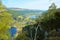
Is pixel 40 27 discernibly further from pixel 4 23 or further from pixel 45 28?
pixel 4 23

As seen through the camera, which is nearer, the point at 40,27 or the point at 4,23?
the point at 40,27

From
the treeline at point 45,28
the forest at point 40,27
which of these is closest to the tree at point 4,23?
the forest at point 40,27

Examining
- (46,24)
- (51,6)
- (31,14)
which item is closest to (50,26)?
(46,24)

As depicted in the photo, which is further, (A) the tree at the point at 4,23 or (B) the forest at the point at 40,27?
(A) the tree at the point at 4,23

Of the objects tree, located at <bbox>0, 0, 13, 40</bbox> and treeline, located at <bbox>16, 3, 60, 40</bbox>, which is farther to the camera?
tree, located at <bbox>0, 0, 13, 40</bbox>

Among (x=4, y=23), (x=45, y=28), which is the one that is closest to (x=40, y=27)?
(x=45, y=28)

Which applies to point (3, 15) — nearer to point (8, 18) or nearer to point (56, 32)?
point (8, 18)

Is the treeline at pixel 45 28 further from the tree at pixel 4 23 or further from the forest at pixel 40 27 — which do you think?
the tree at pixel 4 23

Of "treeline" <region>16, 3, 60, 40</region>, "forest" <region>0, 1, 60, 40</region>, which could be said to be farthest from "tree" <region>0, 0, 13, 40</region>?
"treeline" <region>16, 3, 60, 40</region>

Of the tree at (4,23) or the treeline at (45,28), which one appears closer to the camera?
the treeline at (45,28)

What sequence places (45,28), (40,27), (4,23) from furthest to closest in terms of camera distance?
(4,23)
(40,27)
(45,28)

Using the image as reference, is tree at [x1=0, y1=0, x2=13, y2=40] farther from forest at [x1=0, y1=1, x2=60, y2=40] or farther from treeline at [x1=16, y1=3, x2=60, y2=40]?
treeline at [x1=16, y1=3, x2=60, y2=40]
